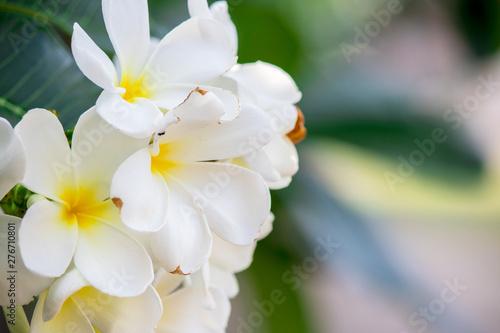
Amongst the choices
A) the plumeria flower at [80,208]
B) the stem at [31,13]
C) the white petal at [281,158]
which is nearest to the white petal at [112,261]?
the plumeria flower at [80,208]

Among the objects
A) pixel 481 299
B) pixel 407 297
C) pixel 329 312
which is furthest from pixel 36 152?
pixel 481 299

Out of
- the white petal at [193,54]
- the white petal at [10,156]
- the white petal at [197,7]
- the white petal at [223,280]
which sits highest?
the white petal at [197,7]

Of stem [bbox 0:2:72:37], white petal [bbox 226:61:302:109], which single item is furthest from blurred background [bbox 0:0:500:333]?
white petal [bbox 226:61:302:109]

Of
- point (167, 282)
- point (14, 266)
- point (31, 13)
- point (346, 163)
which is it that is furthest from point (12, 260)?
point (346, 163)

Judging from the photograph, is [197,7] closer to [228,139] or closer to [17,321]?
[228,139]

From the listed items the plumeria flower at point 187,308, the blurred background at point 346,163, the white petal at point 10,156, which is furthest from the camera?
the blurred background at point 346,163

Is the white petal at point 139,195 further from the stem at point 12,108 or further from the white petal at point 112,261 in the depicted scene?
the stem at point 12,108

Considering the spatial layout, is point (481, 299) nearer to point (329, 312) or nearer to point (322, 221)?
point (329, 312)
